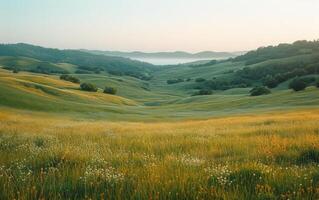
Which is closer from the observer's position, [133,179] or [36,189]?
[36,189]

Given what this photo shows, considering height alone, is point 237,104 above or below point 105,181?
below

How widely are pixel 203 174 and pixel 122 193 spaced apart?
1662 mm

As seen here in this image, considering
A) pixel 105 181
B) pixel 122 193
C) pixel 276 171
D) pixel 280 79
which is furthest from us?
pixel 280 79

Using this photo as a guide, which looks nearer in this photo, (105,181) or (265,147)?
(105,181)

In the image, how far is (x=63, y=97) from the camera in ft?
242

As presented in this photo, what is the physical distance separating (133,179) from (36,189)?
1.63 m

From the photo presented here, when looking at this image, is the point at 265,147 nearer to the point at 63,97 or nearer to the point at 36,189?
the point at 36,189

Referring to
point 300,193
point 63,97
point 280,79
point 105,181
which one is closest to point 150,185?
point 105,181

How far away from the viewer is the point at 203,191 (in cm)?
624

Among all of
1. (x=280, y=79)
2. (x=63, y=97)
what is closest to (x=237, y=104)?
(x=63, y=97)

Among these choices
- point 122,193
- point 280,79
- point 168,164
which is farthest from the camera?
point 280,79

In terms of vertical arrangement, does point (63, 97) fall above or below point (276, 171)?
below

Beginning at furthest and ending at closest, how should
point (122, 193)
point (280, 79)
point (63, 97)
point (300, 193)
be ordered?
point (280, 79), point (63, 97), point (122, 193), point (300, 193)

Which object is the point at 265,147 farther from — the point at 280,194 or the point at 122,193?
the point at 122,193
